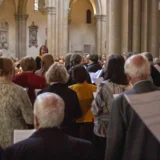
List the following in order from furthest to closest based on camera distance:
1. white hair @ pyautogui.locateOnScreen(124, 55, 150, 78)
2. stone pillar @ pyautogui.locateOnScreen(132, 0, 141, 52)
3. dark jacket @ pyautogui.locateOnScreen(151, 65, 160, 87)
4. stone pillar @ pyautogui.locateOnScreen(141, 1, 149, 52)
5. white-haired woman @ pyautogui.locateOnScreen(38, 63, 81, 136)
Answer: stone pillar @ pyautogui.locateOnScreen(141, 1, 149, 52)
stone pillar @ pyautogui.locateOnScreen(132, 0, 141, 52)
dark jacket @ pyautogui.locateOnScreen(151, 65, 160, 87)
white-haired woman @ pyautogui.locateOnScreen(38, 63, 81, 136)
white hair @ pyautogui.locateOnScreen(124, 55, 150, 78)

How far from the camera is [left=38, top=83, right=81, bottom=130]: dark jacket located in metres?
5.19

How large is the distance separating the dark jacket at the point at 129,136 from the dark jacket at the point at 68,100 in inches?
64.8

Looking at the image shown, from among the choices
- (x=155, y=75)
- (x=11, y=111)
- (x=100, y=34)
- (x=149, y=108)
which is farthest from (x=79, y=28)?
(x=149, y=108)

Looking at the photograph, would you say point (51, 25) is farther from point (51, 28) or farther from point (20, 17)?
point (20, 17)

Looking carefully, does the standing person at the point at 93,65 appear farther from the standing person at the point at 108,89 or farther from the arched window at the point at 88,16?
the arched window at the point at 88,16

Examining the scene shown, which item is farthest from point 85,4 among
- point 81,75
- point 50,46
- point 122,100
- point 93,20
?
point 122,100

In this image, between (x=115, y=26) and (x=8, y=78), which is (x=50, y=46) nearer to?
(x=115, y=26)

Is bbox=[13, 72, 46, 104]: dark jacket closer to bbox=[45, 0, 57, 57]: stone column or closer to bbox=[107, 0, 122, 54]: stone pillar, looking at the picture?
bbox=[107, 0, 122, 54]: stone pillar

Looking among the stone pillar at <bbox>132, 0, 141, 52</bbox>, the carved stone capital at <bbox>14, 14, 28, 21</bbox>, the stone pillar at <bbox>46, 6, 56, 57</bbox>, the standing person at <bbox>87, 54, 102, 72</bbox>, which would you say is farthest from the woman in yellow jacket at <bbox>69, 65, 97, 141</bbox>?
the carved stone capital at <bbox>14, 14, 28, 21</bbox>

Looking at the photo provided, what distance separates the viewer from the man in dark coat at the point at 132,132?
3.50 m

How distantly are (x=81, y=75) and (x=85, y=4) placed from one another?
31547 millimetres

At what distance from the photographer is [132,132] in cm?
353

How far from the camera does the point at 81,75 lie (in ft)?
19.7

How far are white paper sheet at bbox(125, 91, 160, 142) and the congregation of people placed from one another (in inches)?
23.5
